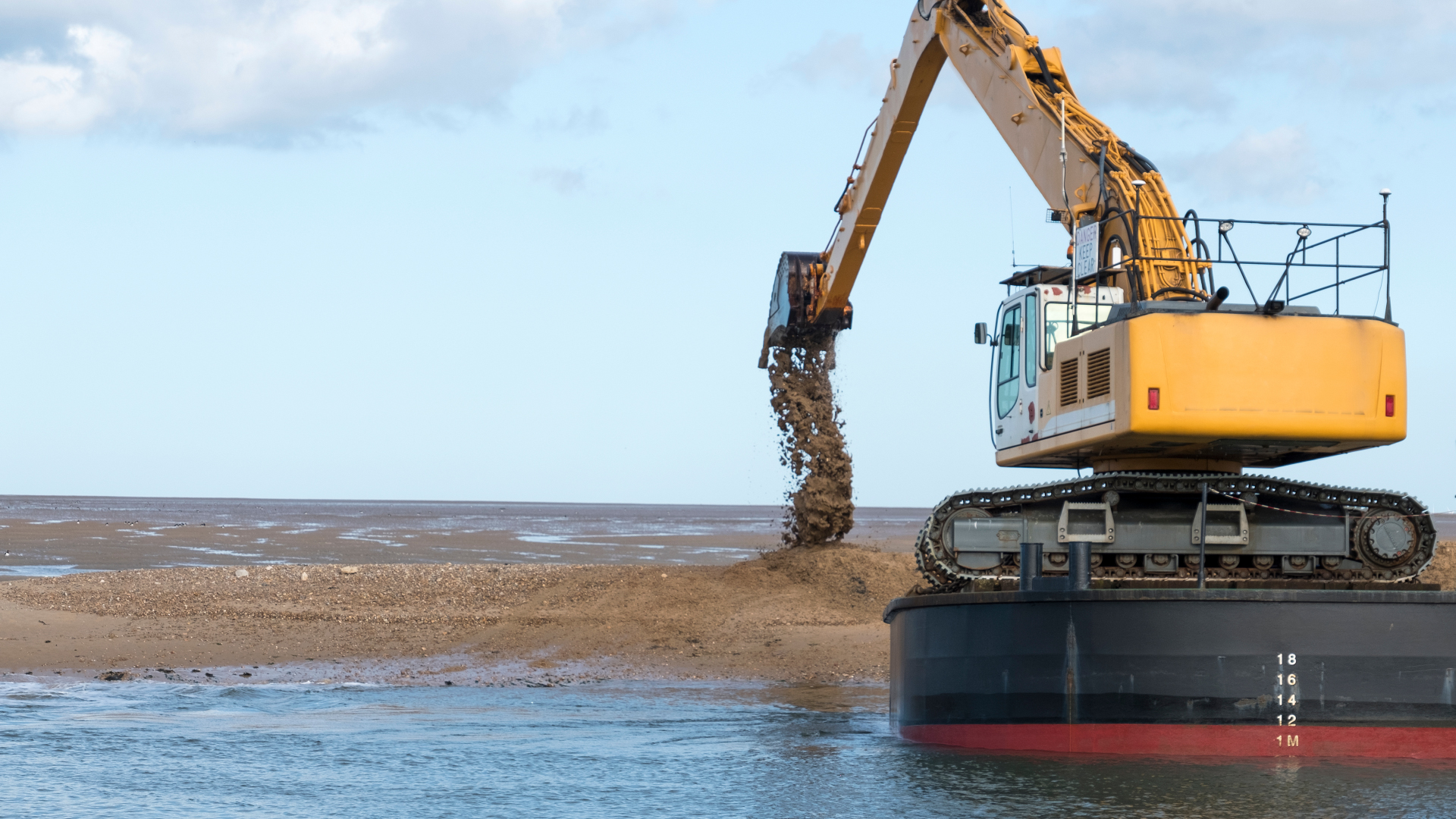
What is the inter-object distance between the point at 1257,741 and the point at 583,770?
16.0 feet

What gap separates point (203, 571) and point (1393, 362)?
67.2 feet

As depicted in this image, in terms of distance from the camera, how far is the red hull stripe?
10.8 metres

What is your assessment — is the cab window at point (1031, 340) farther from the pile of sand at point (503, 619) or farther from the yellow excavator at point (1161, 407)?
the pile of sand at point (503, 619)

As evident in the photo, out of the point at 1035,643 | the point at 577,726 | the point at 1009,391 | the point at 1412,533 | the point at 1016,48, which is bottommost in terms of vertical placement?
the point at 577,726

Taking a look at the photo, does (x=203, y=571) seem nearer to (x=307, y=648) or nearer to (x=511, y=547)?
(x=307, y=648)

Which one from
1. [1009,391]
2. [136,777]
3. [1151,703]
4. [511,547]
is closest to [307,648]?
[136,777]

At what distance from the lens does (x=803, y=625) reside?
65.7 ft

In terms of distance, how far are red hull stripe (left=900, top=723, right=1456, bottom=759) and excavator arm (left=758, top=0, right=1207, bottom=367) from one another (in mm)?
3296

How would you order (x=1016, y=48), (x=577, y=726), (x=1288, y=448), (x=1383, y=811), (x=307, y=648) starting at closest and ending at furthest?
1. (x=1383, y=811)
2. (x=1288, y=448)
3. (x=577, y=726)
4. (x=1016, y=48)
5. (x=307, y=648)

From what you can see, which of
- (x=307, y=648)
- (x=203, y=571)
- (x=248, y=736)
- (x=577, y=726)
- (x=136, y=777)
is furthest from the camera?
(x=203, y=571)

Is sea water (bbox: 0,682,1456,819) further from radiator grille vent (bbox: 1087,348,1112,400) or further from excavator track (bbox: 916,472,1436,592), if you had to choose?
radiator grille vent (bbox: 1087,348,1112,400)

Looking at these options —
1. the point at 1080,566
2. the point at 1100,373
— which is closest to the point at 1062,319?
the point at 1100,373

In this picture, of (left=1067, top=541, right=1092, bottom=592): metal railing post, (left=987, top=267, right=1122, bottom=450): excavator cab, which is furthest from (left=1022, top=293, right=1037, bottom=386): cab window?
(left=1067, top=541, right=1092, bottom=592): metal railing post

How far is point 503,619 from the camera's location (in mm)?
20969
